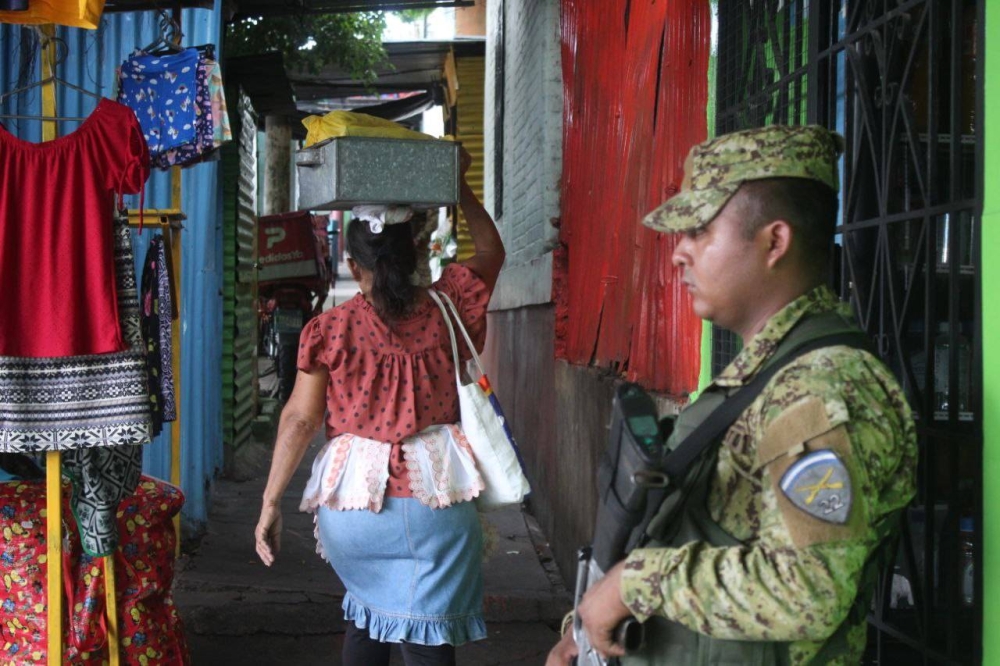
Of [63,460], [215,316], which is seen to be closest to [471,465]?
[63,460]

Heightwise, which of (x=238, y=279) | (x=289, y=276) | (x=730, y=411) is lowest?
(x=730, y=411)

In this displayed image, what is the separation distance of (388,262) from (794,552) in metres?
2.04

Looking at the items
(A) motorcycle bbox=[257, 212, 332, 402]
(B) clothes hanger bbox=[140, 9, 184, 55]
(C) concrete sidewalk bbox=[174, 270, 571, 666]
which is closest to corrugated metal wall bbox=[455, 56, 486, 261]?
(A) motorcycle bbox=[257, 212, 332, 402]

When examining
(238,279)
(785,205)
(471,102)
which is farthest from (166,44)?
(471,102)

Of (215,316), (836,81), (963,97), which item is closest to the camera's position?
(963,97)

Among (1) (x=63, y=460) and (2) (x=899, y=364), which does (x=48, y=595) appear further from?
(2) (x=899, y=364)

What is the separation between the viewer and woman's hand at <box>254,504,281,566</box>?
11.1ft

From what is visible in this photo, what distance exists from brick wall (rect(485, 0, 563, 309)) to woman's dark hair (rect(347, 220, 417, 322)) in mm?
2700

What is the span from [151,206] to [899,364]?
4.32m

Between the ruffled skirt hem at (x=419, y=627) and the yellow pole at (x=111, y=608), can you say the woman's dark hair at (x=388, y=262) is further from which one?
the yellow pole at (x=111, y=608)

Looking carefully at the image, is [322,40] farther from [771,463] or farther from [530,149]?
[771,463]

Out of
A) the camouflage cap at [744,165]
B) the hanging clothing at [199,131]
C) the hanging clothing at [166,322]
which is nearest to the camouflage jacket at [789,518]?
the camouflage cap at [744,165]

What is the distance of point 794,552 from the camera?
1.49 m

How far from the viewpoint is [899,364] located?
2.32 meters
